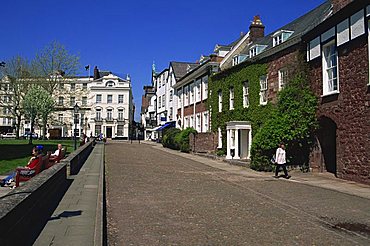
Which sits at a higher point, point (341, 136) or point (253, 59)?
point (253, 59)

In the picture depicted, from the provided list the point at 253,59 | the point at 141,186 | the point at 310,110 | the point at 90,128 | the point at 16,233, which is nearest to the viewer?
the point at 16,233

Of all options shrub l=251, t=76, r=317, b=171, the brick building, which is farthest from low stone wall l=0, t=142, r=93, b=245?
shrub l=251, t=76, r=317, b=171

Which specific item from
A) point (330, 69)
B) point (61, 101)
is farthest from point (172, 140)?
point (330, 69)

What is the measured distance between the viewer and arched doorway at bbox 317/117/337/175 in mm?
18000

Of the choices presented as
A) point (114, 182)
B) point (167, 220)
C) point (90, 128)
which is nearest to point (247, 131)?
point (114, 182)

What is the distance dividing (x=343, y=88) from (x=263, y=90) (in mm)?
8198

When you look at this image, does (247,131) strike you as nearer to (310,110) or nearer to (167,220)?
(310,110)

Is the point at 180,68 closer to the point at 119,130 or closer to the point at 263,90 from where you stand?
the point at 263,90

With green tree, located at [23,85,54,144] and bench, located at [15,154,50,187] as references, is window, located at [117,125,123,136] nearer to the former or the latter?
green tree, located at [23,85,54,144]

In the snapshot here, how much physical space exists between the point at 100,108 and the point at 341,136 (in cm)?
6807

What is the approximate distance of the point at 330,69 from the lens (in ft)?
57.1

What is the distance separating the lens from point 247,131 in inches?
1039

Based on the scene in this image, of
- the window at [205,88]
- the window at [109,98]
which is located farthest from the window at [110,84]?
the window at [205,88]

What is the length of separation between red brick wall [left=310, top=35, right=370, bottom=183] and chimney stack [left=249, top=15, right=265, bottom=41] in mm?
17832
